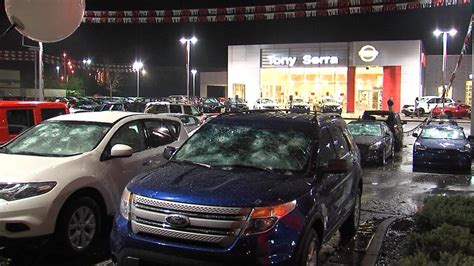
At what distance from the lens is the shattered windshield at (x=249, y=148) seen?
17.0ft

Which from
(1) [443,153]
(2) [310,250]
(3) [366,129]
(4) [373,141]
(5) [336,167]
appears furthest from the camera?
(3) [366,129]

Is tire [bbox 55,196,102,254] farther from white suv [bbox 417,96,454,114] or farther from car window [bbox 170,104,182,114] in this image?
white suv [bbox 417,96,454,114]

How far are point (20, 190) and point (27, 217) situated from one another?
31 centimetres

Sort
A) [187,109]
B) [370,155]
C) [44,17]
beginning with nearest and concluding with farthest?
1. [44,17]
2. [370,155]
3. [187,109]

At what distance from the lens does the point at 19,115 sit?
11.1m

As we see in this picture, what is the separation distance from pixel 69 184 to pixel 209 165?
1.72m

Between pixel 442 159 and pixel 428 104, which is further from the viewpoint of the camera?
pixel 428 104

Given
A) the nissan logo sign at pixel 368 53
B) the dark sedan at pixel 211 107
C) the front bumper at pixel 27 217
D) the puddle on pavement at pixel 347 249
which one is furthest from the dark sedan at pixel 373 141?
the nissan logo sign at pixel 368 53

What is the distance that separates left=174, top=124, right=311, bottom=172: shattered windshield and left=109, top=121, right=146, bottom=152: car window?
1554 mm

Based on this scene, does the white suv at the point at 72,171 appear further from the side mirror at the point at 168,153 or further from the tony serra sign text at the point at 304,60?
the tony serra sign text at the point at 304,60

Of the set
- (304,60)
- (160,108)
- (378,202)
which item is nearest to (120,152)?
(378,202)

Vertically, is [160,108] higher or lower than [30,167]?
higher

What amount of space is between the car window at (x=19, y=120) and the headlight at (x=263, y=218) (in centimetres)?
847

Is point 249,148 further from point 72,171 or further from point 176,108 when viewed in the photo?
point 176,108
